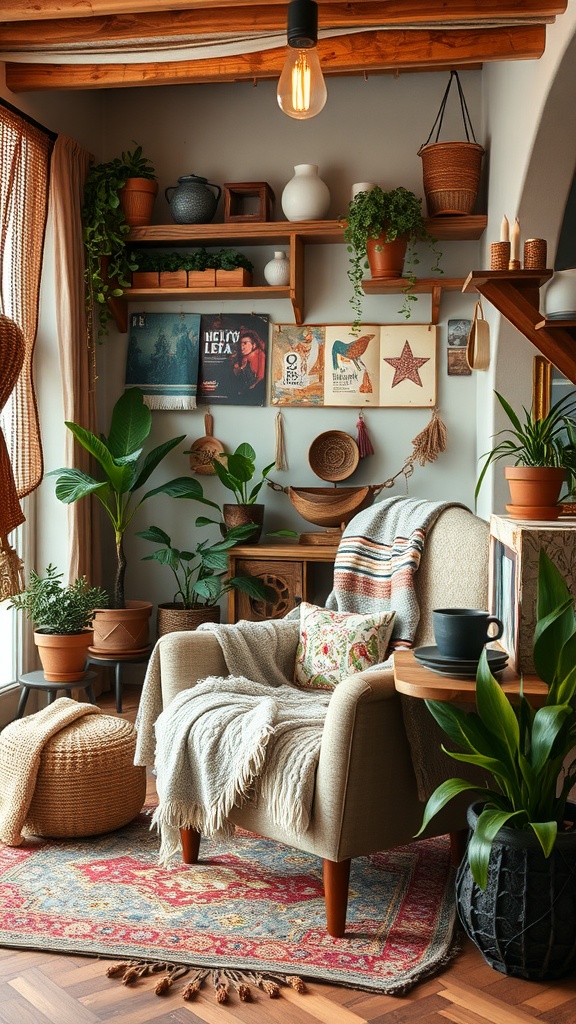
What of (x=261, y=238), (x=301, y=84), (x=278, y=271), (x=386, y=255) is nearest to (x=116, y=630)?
(x=278, y=271)

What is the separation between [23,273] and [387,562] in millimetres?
1958

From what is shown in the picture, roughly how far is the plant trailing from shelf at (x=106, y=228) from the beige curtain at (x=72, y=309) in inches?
2.1

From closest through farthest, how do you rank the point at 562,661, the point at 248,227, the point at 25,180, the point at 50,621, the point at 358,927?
1. the point at 562,661
2. the point at 358,927
3. the point at 50,621
4. the point at 25,180
5. the point at 248,227

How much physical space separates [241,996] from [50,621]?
6.36ft

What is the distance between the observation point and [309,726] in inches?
98.2

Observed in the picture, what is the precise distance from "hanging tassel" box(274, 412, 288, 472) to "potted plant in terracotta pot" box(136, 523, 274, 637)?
42 cm

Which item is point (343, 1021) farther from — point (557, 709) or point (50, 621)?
point (50, 621)

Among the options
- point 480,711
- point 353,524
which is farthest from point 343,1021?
point 353,524

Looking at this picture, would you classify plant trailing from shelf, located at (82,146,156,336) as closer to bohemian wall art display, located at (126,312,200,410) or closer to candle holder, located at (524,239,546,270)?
bohemian wall art display, located at (126,312,200,410)

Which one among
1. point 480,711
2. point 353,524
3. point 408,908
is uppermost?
point 353,524

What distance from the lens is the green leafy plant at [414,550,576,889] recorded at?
79.7 inches

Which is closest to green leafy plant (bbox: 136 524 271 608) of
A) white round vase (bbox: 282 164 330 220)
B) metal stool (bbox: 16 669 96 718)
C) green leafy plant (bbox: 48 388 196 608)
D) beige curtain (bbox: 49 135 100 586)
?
green leafy plant (bbox: 48 388 196 608)

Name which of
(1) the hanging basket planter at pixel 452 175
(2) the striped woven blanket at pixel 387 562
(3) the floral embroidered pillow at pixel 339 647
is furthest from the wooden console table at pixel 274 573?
(1) the hanging basket planter at pixel 452 175

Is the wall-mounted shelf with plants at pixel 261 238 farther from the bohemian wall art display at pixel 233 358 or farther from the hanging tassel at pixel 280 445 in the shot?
the hanging tassel at pixel 280 445
